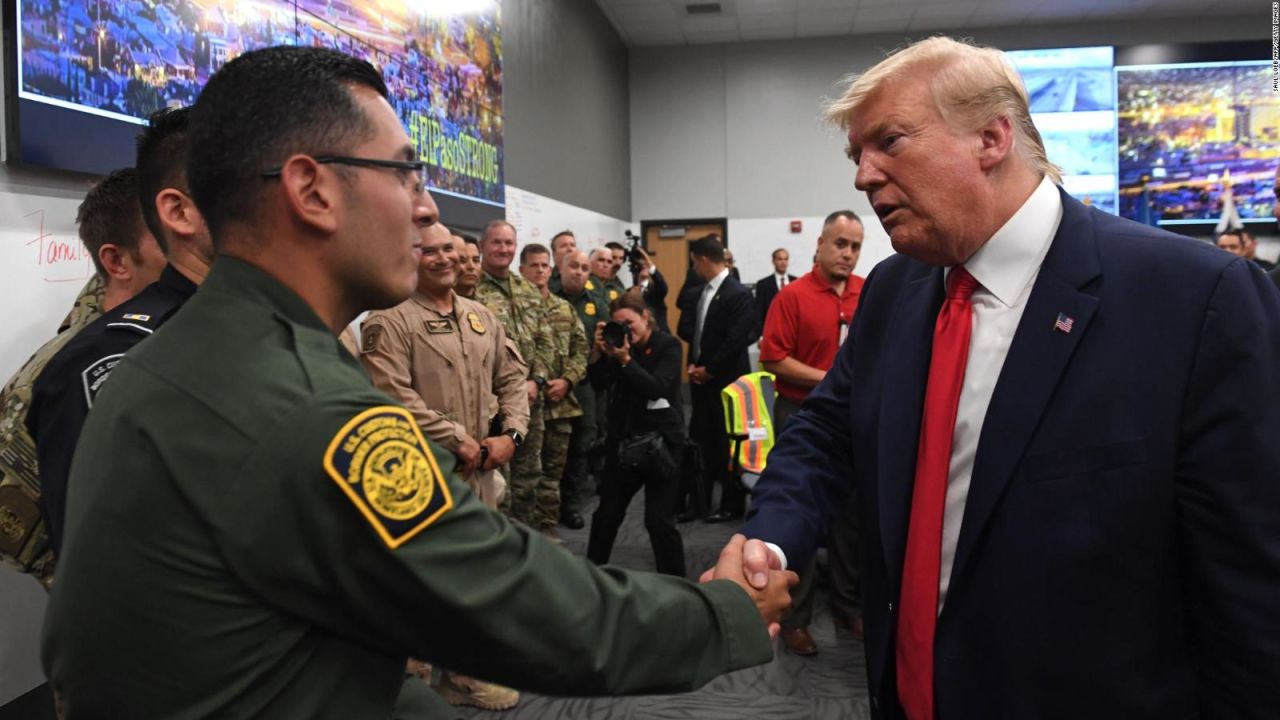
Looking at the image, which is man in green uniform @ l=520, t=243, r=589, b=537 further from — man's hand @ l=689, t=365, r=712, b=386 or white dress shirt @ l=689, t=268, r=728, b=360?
white dress shirt @ l=689, t=268, r=728, b=360

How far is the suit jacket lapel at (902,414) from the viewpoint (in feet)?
4.22

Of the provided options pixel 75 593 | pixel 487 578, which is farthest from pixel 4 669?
pixel 487 578

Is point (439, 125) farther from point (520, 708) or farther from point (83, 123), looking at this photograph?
point (520, 708)

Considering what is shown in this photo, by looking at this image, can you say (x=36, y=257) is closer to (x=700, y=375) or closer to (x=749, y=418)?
(x=749, y=418)

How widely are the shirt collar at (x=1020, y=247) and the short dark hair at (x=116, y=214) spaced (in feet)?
5.63

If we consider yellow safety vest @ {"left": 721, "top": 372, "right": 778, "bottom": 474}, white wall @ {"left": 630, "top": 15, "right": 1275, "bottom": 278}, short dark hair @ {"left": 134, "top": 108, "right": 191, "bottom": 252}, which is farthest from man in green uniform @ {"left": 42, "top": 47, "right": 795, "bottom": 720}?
white wall @ {"left": 630, "top": 15, "right": 1275, "bottom": 278}

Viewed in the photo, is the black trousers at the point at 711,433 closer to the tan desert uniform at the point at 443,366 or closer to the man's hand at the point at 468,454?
the tan desert uniform at the point at 443,366

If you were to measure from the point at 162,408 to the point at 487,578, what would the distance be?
13.4 inches

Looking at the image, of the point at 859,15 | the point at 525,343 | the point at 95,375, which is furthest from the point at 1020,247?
the point at 859,15

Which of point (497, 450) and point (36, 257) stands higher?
point (36, 257)

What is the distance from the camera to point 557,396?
469cm

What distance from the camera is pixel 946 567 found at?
1.25m

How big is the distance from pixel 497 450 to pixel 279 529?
233cm

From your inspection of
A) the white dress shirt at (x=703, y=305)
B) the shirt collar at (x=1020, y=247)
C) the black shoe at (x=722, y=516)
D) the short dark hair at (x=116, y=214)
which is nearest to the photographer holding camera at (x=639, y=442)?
the black shoe at (x=722, y=516)
